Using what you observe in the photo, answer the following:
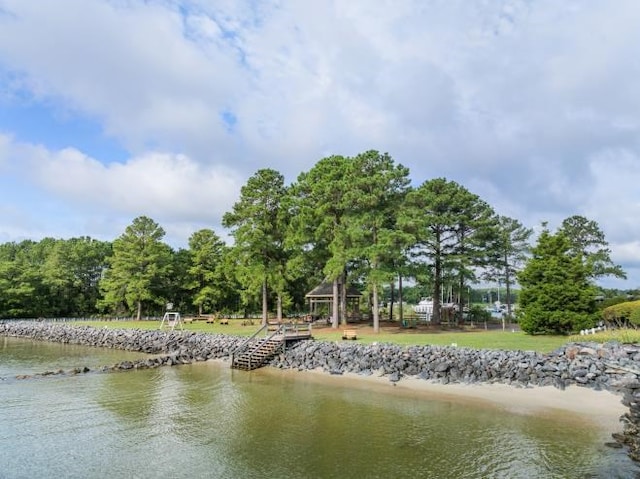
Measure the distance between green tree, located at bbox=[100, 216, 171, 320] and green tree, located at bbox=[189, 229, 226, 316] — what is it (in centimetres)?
349

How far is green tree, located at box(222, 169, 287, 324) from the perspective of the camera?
3675 cm

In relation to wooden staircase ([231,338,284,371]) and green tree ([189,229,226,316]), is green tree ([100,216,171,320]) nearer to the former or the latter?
green tree ([189,229,226,316])

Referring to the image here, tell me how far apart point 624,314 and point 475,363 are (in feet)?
36.5

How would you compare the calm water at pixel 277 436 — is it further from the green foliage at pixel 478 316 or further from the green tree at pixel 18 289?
the green tree at pixel 18 289

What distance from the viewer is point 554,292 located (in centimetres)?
2528

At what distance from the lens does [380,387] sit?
1931 centimetres

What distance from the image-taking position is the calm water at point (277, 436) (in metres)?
10.5

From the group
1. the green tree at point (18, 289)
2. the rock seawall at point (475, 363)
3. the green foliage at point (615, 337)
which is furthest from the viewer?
the green tree at point (18, 289)

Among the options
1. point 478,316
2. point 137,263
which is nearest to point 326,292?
point 478,316

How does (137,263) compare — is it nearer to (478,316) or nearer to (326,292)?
(326,292)

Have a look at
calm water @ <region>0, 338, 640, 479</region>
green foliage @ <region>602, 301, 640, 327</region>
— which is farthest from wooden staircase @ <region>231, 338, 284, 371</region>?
green foliage @ <region>602, 301, 640, 327</region>

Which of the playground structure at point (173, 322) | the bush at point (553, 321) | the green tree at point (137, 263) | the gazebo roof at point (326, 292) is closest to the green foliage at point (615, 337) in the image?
the bush at point (553, 321)

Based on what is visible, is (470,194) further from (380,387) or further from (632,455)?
(632,455)

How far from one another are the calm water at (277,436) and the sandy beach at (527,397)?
0.59 metres
